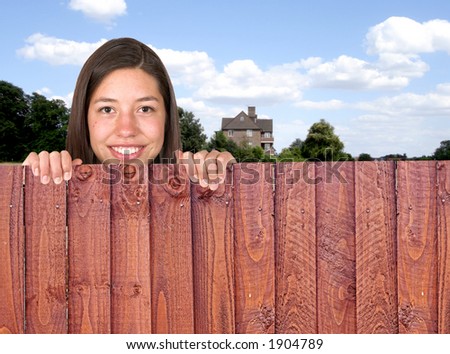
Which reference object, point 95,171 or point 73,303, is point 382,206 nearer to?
point 95,171

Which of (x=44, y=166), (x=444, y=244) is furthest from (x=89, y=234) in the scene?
(x=444, y=244)

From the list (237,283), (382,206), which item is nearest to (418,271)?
(382,206)

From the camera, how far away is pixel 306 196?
130 inches

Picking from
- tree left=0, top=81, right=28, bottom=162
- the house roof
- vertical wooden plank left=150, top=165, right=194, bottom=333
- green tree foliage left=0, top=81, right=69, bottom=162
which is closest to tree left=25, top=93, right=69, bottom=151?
green tree foliage left=0, top=81, right=69, bottom=162

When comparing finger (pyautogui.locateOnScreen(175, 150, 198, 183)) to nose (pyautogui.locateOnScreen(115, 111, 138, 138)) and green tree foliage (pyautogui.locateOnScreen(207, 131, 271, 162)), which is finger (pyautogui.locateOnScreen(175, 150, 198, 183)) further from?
green tree foliage (pyautogui.locateOnScreen(207, 131, 271, 162))

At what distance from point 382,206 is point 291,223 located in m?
0.56

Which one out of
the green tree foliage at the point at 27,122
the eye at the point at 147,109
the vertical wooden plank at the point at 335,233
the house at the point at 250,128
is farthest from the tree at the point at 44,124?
the vertical wooden plank at the point at 335,233

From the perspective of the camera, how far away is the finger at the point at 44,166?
127 inches

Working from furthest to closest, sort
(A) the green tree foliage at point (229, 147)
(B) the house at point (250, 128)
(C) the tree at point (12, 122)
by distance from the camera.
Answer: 1. (B) the house at point (250, 128)
2. (A) the green tree foliage at point (229, 147)
3. (C) the tree at point (12, 122)

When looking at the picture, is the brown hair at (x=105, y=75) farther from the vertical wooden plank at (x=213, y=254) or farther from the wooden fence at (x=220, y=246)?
the vertical wooden plank at (x=213, y=254)

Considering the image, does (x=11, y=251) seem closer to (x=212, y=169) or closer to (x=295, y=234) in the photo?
(x=212, y=169)

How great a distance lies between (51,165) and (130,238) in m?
0.63

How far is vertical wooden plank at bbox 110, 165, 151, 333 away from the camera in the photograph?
330 centimetres

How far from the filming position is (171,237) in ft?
10.8
